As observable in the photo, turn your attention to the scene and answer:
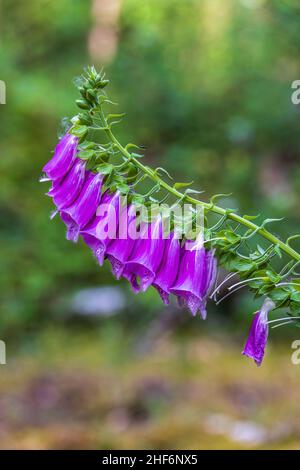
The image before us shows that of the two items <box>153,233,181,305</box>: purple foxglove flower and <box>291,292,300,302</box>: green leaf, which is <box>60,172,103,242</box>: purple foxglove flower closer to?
<box>153,233,181,305</box>: purple foxglove flower

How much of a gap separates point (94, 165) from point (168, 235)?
0.17 metres

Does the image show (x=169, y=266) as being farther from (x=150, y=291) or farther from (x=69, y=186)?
(x=150, y=291)

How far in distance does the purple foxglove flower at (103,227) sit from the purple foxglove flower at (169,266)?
91 mm

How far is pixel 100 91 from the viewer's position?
1.22 metres

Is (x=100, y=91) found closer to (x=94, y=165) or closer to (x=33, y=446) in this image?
(x=94, y=165)

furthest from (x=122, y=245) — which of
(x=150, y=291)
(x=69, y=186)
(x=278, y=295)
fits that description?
(x=150, y=291)

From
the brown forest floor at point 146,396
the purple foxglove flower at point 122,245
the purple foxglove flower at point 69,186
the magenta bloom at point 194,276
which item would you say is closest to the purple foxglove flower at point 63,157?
the purple foxglove flower at point 69,186

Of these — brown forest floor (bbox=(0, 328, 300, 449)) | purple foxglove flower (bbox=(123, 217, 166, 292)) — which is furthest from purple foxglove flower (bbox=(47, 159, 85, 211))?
brown forest floor (bbox=(0, 328, 300, 449))

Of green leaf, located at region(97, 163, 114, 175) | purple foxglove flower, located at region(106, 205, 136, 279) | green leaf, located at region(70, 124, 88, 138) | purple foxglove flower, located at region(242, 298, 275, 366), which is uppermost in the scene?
green leaf, located at region(70, 124, 88, 138)

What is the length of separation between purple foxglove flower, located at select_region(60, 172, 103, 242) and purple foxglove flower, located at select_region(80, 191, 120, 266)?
11 millimetres

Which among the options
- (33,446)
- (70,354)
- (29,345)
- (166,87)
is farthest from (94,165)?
(166,87)

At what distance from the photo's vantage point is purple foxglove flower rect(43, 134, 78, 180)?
1.25 m

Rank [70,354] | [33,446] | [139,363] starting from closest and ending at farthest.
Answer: [33,446], [139,363], [70,354]

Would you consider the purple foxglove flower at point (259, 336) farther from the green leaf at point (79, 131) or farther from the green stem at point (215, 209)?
the green leaf at point (79, 131)
